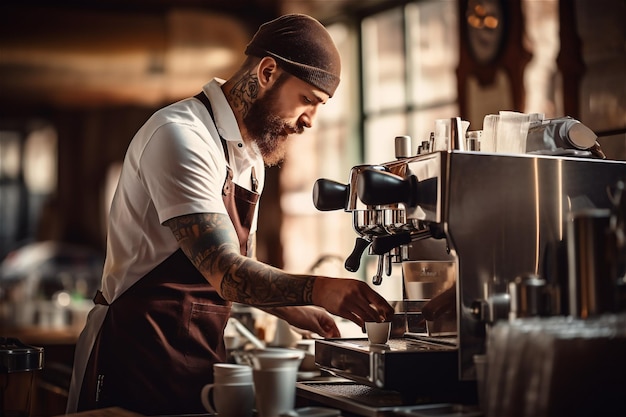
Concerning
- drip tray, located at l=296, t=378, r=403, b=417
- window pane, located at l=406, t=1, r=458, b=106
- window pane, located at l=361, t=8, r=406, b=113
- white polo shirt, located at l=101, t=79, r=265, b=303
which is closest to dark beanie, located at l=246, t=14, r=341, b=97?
white polo shirt, located at l=101, t=79, r=265, b=303

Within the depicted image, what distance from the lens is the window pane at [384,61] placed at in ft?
16.5

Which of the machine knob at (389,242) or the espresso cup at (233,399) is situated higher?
the machine knob at (389,242)

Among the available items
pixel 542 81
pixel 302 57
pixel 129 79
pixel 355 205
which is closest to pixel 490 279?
pixel 355 205

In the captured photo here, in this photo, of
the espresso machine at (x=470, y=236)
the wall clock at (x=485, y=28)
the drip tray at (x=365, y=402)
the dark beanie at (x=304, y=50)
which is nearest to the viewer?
the drip tray at (x=365, y=402)

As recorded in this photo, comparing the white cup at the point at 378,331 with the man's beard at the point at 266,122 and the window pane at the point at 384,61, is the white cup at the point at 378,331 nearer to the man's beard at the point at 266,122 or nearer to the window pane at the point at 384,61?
the man's beard at the point at 266,122

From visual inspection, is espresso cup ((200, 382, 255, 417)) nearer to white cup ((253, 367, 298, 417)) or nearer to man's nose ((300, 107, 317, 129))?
white cup ((253, 367, 298, 417))

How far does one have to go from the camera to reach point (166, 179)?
1.73 m

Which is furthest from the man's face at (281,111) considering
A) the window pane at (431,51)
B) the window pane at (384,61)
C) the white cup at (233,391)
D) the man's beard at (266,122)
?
the window pane at (384,61)

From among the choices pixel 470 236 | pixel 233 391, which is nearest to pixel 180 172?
pixel 233 391

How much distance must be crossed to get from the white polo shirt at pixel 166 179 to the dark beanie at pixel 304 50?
0.18 meters

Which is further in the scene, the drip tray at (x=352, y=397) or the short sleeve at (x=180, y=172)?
the short sleeve at (x=180, y=172)

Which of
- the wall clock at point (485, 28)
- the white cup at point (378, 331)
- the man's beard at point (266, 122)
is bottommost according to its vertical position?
the white cup at point (378, 331)

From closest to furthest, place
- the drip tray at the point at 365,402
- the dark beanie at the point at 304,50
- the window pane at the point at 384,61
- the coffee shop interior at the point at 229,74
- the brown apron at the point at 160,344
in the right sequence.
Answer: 1. the drip tray at the point at 365,402
2. the brown apron at the point at 160,344
3. the dark beanie at the point at 304,50
4. the coffee shop interior at the point at 229,74
5. the window pane at the point at 384,61

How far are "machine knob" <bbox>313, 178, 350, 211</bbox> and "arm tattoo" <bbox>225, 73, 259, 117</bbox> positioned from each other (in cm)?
40
